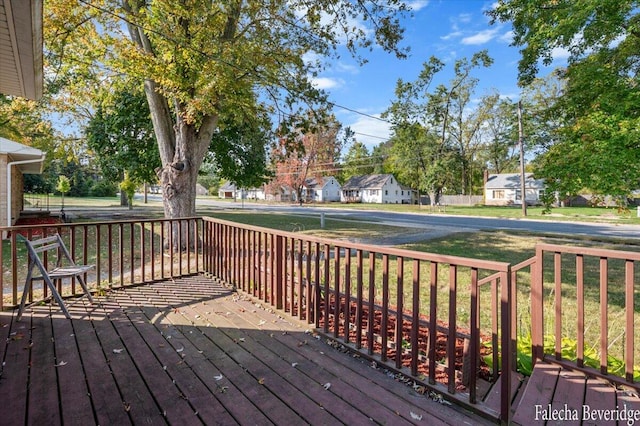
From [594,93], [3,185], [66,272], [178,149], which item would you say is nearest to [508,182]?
[594,93]

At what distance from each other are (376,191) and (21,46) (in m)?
42.2

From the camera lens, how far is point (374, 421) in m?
1.94

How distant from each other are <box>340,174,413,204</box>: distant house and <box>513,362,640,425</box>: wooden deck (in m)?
41.3

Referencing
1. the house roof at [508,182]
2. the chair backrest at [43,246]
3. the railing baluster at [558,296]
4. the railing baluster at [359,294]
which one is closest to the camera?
the railing baluster at [558,296]

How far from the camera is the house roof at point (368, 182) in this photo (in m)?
44.2

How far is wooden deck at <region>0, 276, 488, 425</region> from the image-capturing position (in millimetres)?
1981

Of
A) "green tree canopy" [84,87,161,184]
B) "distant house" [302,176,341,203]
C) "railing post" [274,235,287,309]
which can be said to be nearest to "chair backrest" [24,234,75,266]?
"railing post" [274,235,287,309]

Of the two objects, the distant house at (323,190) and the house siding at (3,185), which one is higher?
the distant house at (323,190)

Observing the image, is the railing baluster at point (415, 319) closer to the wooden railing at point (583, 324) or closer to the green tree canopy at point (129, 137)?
the wooden railing at point (583, 324)

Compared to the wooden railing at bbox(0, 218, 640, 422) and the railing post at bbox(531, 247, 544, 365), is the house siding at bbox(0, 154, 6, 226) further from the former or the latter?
the railing post at bbox(531, 247, 544, 365)

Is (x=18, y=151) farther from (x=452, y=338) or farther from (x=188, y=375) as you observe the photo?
(x=452, y=338)

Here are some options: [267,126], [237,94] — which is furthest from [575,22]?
[267,126]

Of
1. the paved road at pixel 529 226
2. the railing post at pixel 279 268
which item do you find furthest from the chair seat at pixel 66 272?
the paved road at pixel 529 226

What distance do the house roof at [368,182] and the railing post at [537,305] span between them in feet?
137
